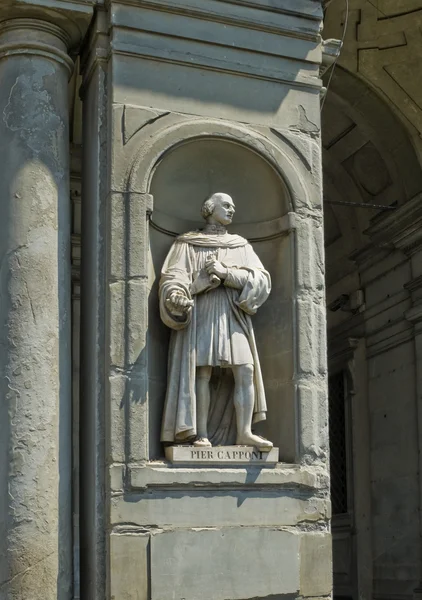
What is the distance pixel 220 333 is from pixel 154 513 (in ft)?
5.19

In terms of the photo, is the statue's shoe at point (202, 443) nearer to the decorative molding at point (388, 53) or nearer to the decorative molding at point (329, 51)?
the decorative molding at point (329, 51)

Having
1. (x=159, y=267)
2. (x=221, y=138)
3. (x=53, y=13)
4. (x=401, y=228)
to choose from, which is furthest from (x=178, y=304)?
(x=401, y=228)

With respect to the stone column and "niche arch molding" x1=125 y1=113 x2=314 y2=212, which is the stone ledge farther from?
"niche arch molding" x1=125 y1=113 x2=314 y2=212

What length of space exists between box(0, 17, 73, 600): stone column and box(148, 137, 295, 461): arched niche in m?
0.80

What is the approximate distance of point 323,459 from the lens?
32.8ft

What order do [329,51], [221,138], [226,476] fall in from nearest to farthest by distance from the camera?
[226,476] < [221,138] < [329,51]

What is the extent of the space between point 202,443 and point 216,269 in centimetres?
145

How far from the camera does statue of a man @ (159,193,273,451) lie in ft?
31.8

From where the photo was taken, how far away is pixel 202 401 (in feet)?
32.0

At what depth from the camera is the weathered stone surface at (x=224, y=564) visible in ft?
30.4

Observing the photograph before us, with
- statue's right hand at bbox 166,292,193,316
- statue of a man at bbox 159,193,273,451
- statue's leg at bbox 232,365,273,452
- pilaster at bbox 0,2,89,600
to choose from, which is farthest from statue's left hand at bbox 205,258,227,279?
pilaster at bbox 0,2,89,600

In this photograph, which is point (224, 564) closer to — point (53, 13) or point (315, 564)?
point (315, 564)

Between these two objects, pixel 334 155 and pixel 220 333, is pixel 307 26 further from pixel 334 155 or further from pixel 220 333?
pixel 334 155

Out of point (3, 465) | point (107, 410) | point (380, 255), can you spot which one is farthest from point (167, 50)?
point (380, 255)
